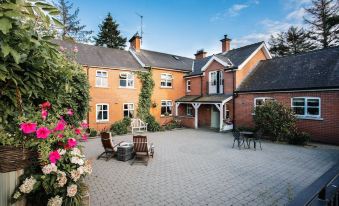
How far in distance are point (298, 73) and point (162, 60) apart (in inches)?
533

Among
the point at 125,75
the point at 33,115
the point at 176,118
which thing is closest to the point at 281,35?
the point at 176,118

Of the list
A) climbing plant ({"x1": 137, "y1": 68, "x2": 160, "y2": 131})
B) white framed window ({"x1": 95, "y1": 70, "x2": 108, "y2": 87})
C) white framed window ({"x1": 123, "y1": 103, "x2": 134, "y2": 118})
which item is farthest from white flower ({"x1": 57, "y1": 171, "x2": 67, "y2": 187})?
climbing plant ({"x1": 137, "y1": 68, "x2": 160, "y2": 131})

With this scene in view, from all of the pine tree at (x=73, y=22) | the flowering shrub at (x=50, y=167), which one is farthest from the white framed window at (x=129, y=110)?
the pine tree at (x=73, y=22)

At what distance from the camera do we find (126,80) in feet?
59.1

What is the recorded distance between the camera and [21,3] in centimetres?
170

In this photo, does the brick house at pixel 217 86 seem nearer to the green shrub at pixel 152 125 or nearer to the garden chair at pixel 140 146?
the green shrub at pixel 152 125

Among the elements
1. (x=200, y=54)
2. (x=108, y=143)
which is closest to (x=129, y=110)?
(x=108, y=143)

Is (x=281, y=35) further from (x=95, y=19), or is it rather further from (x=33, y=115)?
(x=33, y=115)

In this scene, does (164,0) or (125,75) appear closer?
(164,0)

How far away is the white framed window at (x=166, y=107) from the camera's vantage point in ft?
66.8

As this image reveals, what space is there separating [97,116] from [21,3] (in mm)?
15481

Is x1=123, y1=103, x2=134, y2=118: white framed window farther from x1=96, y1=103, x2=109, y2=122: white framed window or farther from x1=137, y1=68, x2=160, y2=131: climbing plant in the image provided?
x1=96, y1=103, x2=109, y2=122: white framed window

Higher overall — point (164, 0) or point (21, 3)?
point (164, 0)

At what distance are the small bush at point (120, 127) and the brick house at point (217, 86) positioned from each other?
6.27m
